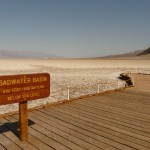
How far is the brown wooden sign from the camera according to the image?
7027 millimetres

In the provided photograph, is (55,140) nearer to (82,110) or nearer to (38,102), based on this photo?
(82,110)

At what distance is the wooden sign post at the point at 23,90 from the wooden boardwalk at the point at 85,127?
66 centimetres

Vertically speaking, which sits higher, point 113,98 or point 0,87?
point 0,87

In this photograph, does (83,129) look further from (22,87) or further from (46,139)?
(22,87)

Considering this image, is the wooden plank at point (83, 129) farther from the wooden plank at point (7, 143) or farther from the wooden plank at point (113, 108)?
the wooden plank at point (113, 108)

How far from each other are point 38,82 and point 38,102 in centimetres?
1505

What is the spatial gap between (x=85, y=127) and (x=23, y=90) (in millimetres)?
2761

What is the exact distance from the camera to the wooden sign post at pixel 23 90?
7043 mm

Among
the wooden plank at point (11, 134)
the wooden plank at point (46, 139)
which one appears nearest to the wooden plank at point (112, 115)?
the wooden plank at point (46, 139)

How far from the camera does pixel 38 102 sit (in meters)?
22.6

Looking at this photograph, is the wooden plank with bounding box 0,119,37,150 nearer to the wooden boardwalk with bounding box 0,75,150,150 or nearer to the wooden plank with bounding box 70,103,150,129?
the wooden boardwalk with bounding box 0,75,150,150

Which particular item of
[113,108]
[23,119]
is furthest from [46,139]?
[113,108]

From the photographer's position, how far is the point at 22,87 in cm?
740

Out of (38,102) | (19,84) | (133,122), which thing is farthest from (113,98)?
(38,102)
